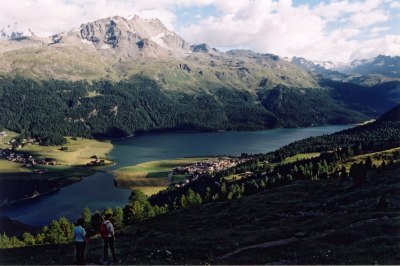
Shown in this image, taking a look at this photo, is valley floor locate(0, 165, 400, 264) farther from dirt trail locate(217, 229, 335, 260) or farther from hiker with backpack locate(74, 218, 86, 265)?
hiker with backpack locate(74, 218, 86, 265)

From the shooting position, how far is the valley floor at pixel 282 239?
122 ft

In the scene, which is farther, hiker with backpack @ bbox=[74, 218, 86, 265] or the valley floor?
the valley floor

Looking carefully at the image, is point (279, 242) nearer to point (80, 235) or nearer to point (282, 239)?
point (282, 239)

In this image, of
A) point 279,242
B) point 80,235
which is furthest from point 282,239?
point 80,235

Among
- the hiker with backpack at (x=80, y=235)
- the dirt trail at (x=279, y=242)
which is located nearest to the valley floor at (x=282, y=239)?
the dirt trail at (x=279, y=242)

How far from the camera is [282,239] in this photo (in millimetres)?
45562

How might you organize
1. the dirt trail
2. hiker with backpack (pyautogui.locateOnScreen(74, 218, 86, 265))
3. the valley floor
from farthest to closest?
the dirt trail < the valley floor < hiker with backpack (pyautogui.locateOnScreen(74, 218, 86, 265))

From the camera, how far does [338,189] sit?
89.2 m

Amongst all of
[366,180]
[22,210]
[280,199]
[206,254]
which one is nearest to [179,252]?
[206,254]

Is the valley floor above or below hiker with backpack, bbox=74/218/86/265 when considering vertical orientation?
below

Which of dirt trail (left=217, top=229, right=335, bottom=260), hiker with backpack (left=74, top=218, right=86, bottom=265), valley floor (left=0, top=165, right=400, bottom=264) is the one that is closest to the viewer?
hiker with backpack (left=74, top=218, right=86, bottom=265)

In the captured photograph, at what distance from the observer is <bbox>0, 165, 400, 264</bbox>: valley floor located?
3706cm

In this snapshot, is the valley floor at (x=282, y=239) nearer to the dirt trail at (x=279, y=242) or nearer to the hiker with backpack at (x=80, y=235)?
the dirt trail at (x=279, y=242)

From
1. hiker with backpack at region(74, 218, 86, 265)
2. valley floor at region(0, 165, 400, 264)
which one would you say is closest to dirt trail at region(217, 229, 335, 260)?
valley floor at region(0, 165, 400, 264)
